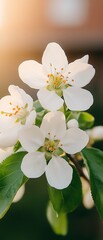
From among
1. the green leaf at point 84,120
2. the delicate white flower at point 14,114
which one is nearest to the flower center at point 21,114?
the delicate white flower at point 14,114

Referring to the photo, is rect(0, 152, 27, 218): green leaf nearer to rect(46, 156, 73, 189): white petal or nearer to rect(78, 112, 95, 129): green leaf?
rect(46, 156, 73, 189): white petal

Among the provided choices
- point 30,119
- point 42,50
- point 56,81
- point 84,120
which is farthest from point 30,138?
point 42,50

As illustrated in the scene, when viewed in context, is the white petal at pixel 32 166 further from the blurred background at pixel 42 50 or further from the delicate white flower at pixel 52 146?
the blurred background at pixel 42 50

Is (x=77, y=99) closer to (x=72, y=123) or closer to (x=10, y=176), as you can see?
(x=72, y=123)

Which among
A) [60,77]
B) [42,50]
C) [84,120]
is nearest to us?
[60,77]

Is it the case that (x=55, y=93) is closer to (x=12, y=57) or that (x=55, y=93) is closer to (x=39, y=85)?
(x=39, y=85)

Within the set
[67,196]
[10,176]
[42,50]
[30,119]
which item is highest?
[30,119]

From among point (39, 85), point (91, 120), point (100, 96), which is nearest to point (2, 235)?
point (100, 96)
